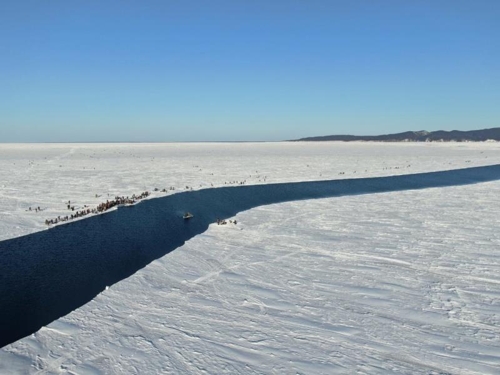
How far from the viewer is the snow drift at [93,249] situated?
6672 millimetres

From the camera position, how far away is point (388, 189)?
66.1 ft

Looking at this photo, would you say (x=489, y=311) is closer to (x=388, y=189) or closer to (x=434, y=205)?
(x=434, y=205)

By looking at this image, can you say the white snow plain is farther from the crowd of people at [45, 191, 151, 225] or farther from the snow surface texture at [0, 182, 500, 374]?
the crowd of people at [45, 191, 151, 225]

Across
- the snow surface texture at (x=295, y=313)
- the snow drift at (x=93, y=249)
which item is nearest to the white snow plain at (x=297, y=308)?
the snow surface texture at (x=295, y=313)

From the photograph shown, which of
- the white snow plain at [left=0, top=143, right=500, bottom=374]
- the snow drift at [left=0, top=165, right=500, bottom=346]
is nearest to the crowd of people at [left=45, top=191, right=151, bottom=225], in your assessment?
the snow drift at [left=0, top=165, right=500, bottom=346]

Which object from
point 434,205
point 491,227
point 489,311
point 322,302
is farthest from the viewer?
point 434,205

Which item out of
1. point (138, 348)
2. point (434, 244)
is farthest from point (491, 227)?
point (138, 348)

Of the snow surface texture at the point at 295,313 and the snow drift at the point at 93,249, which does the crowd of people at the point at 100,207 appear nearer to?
the snow drift at the point at 93,249

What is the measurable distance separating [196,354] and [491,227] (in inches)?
373

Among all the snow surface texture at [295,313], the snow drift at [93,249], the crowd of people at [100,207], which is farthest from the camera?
the crowd of people at [100,207]

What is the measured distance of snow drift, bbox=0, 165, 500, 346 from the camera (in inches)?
263

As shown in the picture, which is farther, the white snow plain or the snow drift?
the snow drift

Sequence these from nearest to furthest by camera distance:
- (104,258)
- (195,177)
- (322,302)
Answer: (322,302) < (104,258) < (195,177)

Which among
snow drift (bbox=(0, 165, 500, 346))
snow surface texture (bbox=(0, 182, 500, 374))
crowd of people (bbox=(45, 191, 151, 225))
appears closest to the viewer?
snow surface texture (bbox=(0, 182, 500, 374))
